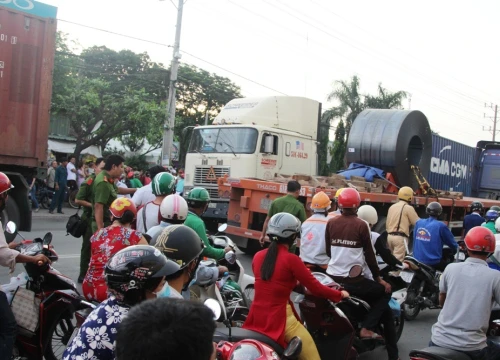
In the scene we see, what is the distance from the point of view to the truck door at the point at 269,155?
1235cm

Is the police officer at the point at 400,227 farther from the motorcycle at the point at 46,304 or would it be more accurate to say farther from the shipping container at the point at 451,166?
the shipping container at the point at 451,166

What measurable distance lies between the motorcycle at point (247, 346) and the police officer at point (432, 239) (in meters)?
4.19

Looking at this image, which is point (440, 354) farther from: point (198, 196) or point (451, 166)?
point (451, 166)

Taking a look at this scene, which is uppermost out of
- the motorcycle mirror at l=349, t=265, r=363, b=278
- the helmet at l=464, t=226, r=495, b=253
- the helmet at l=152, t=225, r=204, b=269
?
the helmet at l=464, t=226, r=495, b=253

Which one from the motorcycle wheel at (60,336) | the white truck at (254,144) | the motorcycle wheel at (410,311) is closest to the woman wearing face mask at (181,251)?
the motorcycle wheel at (60,336)

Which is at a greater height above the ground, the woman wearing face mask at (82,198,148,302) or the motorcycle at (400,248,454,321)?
the woman wearing face mask at (82,198,148,302)

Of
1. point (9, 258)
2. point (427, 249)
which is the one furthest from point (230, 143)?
point (9, 258)

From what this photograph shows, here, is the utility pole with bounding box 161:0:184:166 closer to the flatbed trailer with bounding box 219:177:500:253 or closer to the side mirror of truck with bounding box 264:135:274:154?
the side mirror of truck with bounding box 264:135:274:154

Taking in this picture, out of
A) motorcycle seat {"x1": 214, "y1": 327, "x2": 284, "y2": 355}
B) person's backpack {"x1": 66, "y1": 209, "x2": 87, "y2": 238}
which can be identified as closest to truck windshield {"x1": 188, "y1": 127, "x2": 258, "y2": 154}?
person's backpack {"x1": 66, "y1": 209, "x2": 87, "y2": 238}

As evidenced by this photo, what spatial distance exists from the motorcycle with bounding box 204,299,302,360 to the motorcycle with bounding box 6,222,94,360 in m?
1.24

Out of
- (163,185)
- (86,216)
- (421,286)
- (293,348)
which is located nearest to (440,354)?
(293,348)

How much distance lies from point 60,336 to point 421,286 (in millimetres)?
4552

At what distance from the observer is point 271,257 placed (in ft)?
12.6

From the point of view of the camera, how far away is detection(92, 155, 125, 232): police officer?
20.7ft
